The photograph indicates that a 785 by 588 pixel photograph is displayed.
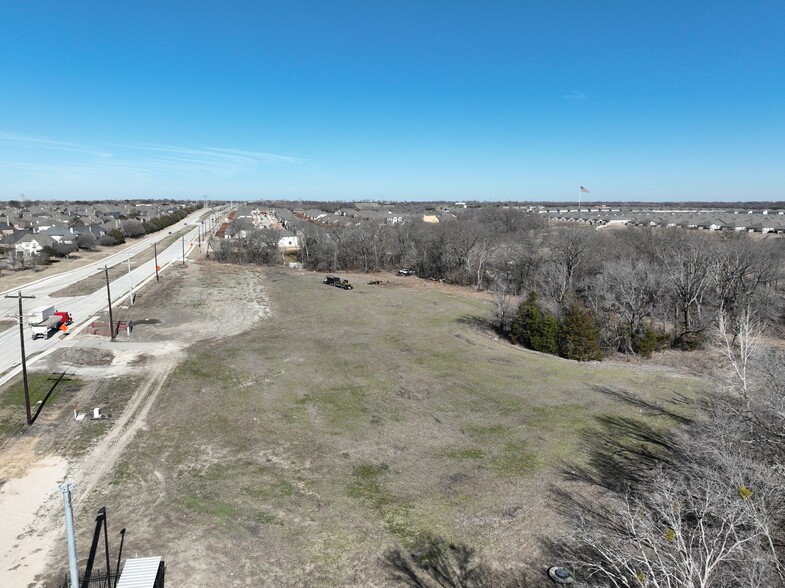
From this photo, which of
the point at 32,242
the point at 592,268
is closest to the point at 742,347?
the point at 592,268

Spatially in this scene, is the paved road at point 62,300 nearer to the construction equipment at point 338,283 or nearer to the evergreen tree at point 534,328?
the construction equipment at point 338,283

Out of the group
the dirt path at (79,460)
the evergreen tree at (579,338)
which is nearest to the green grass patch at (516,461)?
the dirt path at (79,460)

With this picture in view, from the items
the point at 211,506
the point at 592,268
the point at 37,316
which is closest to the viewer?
the point at 211,506

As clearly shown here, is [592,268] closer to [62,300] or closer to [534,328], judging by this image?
[534,328]

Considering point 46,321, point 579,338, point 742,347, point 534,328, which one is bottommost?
point 579,338

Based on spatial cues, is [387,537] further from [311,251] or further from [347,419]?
[311,251]

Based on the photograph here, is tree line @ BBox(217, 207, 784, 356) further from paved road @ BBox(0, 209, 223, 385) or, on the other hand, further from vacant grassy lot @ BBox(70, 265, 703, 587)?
paved road @ BBox(0, 209, 223, 385)
